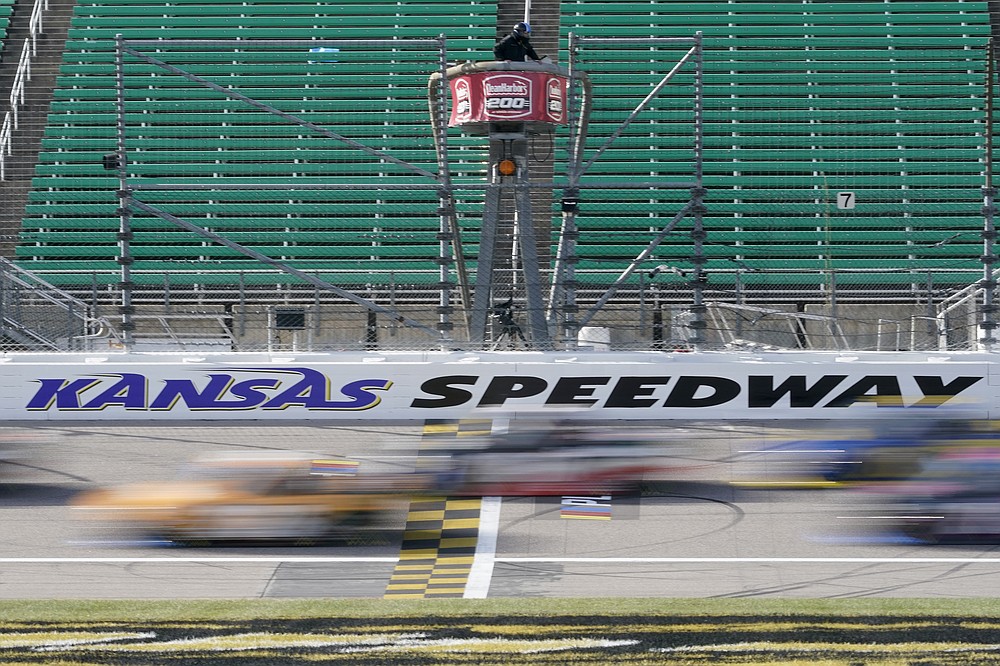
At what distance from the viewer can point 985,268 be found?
661 inches

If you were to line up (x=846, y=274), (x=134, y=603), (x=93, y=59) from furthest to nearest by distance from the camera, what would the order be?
(x=93, y=59) → (x=846, y=274) → (x=134, y=603)

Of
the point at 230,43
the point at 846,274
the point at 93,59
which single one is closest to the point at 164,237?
the point at 230,43

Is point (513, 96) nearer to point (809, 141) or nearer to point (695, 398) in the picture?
point (695, 398)

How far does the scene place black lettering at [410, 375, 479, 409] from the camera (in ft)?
56.0

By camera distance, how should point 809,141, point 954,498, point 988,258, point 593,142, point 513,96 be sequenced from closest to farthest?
point 954,498, point 988,258, point 513,96, point 593,142, point 809,141

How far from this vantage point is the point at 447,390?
17.1 m

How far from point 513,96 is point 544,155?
12.5ft

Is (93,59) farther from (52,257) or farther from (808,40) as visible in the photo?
(808,40)

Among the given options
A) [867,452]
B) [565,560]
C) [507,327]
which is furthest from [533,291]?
[565,560]

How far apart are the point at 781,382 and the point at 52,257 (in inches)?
529

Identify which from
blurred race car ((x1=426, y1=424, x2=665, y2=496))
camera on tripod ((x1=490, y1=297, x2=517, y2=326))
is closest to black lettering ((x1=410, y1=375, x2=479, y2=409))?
camera on tripod ((x1=490, y1=297, x2=517, y2=326))

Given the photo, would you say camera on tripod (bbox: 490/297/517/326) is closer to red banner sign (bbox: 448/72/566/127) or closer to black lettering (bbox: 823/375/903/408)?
red banner sign (bbox: 448/72/566/127)

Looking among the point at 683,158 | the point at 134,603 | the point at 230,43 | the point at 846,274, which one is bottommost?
the point at 134,603

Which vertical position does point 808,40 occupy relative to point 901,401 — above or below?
above
